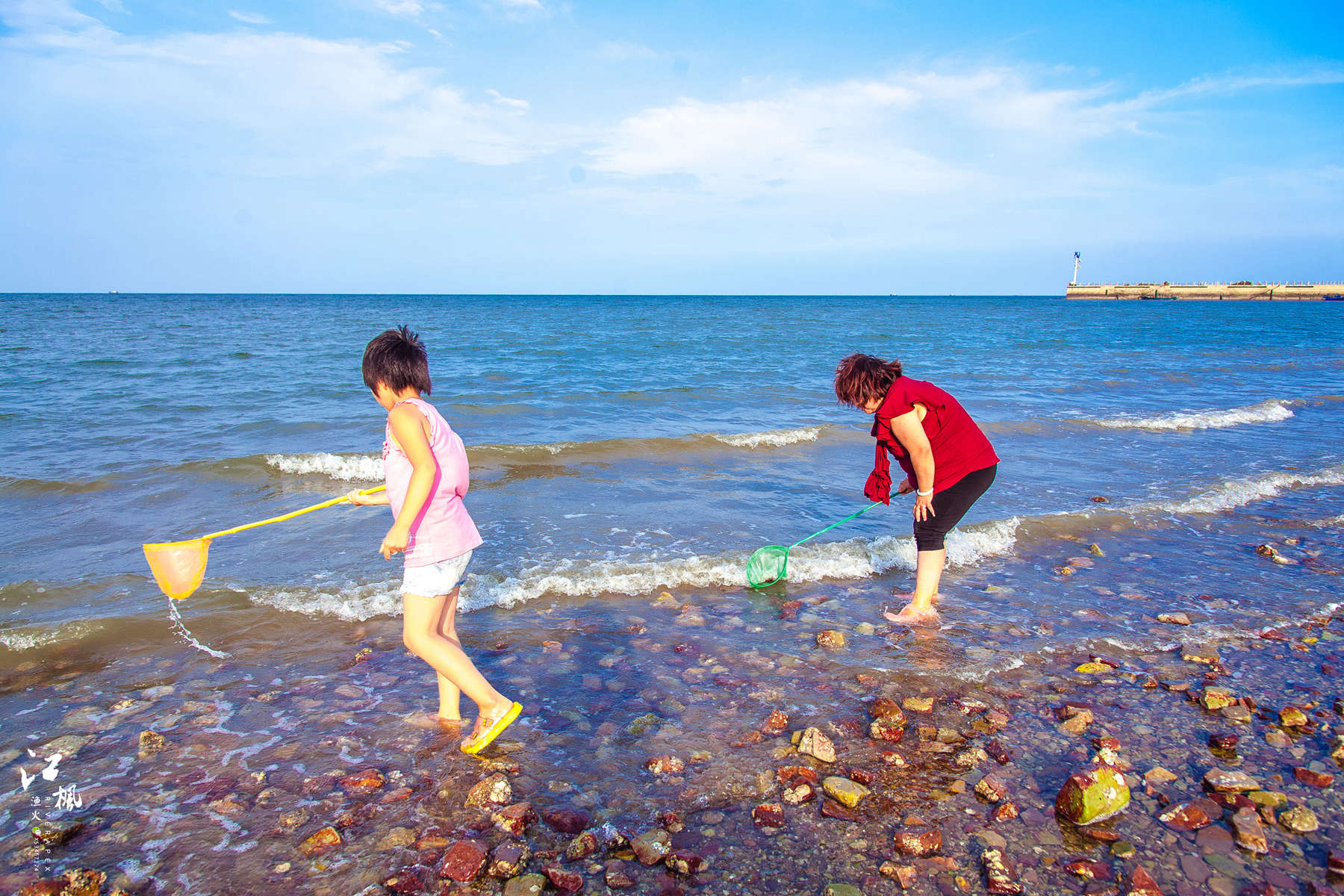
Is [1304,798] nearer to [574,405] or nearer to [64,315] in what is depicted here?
[574,405]

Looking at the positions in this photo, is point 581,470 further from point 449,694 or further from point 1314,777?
point 1314,777

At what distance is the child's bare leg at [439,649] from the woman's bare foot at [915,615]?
3155 millimetres

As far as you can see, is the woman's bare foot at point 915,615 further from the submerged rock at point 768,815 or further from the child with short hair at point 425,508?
the child with short hair at point 425,508

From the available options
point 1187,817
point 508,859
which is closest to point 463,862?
point 508,859

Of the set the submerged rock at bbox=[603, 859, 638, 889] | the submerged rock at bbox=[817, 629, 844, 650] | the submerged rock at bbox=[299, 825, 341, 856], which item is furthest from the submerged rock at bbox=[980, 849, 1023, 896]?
the submerged rock at bbox=[299, 825, 341, 856]

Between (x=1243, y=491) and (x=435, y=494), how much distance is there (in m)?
10.4

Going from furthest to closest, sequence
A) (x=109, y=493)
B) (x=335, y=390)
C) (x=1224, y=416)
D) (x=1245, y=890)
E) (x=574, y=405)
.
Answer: (x=335, y=390)
(x=574, y=405)
(x=1224, y=416)
(x=109, y=493)
(x=1245, y=890)

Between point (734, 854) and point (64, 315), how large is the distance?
61.4 m

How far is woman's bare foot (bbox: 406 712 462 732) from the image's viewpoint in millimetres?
4094

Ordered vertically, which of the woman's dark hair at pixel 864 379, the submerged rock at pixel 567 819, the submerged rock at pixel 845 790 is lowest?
the submerged rock at pixel 567 819

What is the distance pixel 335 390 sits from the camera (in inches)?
698

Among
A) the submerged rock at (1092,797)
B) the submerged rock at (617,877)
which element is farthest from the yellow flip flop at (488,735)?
the submerged rock at (1092,797)

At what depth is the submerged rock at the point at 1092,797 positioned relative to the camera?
10.3ft

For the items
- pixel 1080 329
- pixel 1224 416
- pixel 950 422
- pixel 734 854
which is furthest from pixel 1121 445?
pixel 1080 329
